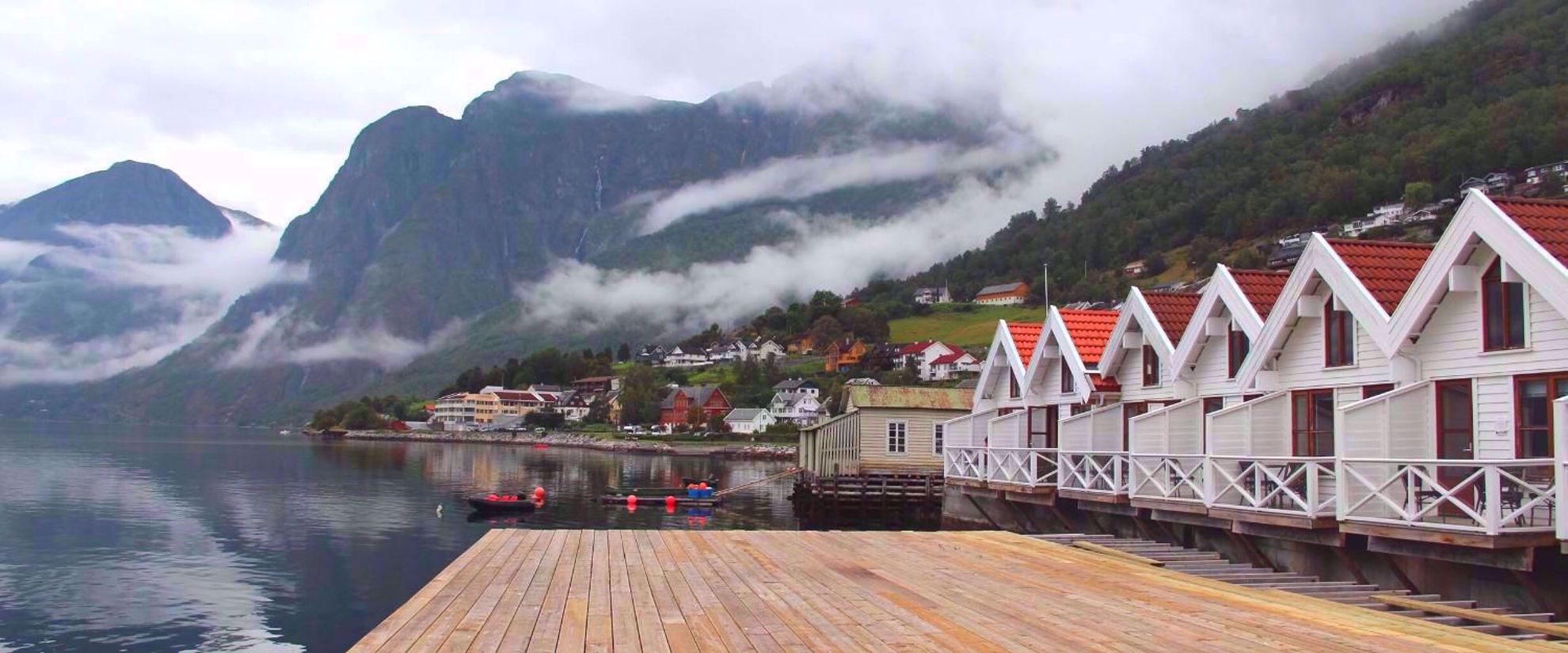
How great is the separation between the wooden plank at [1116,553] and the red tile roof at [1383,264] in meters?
7.59

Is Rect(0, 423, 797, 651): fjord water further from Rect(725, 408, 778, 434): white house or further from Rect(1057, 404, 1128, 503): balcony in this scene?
Rect(725, 408, 778, 434): white house

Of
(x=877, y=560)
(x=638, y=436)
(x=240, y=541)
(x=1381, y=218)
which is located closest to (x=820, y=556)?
(x=877, y=560)

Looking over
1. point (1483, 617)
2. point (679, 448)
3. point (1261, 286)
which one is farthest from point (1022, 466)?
point (679, 448)

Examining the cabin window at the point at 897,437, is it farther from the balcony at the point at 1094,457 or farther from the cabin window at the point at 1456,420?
the cabin window at the point at 1456,420

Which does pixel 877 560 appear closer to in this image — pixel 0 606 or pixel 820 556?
pixel 820 556

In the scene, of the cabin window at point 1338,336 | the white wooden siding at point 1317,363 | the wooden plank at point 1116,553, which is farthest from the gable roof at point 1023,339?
the wooden plank at point 1116,553

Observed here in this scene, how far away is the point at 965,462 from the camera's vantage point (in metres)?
38.2

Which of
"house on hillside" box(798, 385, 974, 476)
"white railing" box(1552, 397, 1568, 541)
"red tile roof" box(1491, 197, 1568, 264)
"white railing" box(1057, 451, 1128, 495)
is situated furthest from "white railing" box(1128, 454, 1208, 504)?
"house on hillside" box(798, 385, 974, 476)

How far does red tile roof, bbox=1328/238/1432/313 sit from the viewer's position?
23725 mm

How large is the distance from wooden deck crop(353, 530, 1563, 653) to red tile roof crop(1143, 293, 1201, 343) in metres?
13.5

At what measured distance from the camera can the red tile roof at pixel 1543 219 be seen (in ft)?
63.0

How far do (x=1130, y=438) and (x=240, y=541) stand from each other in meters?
38.9

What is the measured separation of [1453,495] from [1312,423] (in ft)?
22.9

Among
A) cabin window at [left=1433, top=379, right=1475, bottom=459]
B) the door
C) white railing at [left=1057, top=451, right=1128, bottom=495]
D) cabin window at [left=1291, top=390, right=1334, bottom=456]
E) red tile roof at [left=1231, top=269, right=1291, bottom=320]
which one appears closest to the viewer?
the door
